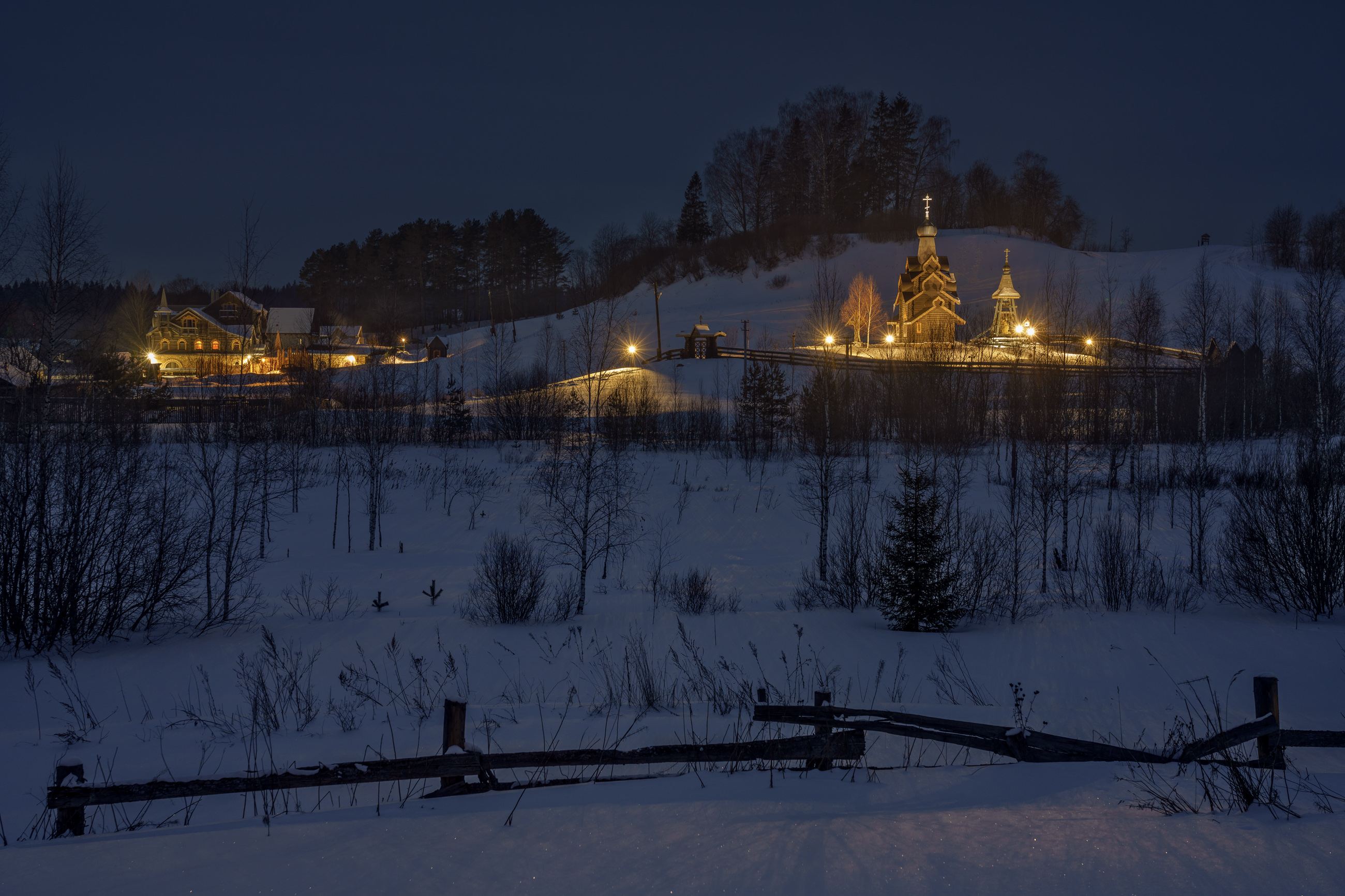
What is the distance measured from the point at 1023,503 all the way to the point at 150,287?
8443 centimetres

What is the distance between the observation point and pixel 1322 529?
43.4 feet

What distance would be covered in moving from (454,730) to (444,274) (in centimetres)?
9053

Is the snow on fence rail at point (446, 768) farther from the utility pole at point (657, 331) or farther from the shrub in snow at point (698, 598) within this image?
the utility pole at point (657, 331)

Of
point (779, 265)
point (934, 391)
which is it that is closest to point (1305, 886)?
point (934, 391)

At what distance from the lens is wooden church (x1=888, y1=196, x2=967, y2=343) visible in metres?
52.7

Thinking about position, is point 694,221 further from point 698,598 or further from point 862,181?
point 698,598

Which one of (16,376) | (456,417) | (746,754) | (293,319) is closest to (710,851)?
(746,754)

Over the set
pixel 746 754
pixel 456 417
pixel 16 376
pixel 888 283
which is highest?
pixel 888 283

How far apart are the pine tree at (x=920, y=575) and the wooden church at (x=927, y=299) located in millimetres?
40844

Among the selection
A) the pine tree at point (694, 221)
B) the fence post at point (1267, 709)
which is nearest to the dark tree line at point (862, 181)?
the pine tree at point (694, 221)

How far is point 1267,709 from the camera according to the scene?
228 inches

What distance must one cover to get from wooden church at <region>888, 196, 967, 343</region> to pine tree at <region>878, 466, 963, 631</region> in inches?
1608

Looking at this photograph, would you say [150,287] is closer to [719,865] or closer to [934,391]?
[934,391]

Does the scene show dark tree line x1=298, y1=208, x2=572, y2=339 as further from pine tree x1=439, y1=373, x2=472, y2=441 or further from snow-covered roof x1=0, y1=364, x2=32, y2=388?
snow-covered roof x1=0, y1=364, x2=32, y2=388
